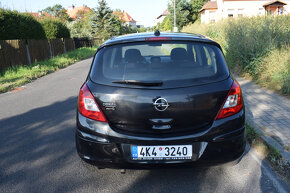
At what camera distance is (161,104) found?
2463 mm

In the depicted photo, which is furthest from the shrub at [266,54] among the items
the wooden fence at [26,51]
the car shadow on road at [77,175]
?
the wooden fence at [26,51]

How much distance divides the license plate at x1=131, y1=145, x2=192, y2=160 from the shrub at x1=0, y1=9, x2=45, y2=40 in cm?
1482

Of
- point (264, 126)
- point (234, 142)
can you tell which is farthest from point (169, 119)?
point (264, 126)

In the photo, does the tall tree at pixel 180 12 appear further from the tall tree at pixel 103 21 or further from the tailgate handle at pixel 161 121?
the tailgate handle at pixel 161 121

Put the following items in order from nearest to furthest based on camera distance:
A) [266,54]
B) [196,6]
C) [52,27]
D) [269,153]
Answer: [269,153], [266,54], [52,27], [196,6]

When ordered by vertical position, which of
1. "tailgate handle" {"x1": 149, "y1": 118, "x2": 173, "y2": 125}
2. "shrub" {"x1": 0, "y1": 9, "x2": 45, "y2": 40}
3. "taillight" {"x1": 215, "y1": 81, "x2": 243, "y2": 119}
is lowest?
"tailgate handle" {"x1": 149, "y1": 118, "x2": 173, "y2": 125}

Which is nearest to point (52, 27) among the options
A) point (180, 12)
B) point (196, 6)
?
point (180, 12)

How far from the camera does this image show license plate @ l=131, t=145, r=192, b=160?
98.3 inches

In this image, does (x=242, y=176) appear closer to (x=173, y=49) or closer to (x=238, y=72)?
(x=173, y=49)

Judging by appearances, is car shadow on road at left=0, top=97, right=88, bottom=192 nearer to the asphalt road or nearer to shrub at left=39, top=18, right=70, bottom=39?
the asphalt road

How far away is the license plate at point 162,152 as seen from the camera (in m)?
2.50

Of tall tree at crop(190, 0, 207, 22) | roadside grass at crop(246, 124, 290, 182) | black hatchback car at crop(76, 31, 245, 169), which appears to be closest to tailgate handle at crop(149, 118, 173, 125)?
black hatchback car at crop(76, 31, 245, 169)

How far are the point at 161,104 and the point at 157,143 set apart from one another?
377 mm

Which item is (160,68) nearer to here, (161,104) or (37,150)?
(161,104)
